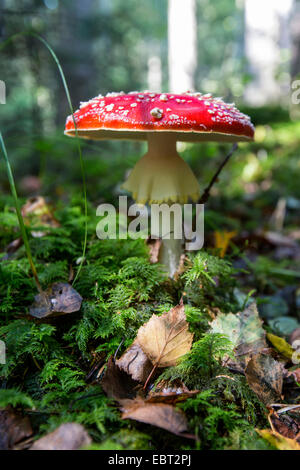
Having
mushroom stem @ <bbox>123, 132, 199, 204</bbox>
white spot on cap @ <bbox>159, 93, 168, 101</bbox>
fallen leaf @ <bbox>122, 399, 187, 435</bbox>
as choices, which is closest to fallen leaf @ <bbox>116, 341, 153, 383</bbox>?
fallen leaf @ <bbox>122, 399, 187, 435</bbox>

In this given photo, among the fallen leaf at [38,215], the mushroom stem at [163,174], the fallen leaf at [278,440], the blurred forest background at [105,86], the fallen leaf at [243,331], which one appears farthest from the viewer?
the blurred forest background at [105,86]

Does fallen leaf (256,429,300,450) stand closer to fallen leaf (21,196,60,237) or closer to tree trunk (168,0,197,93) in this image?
fallen leaf (21,196,60,237)

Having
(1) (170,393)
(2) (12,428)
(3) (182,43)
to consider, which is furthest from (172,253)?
(3) (182,43)

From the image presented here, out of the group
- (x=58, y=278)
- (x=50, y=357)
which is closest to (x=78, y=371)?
(x=50, y=357)

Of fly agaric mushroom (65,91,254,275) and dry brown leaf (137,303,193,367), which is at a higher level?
fly agaric mushroom (65,91,254,275)

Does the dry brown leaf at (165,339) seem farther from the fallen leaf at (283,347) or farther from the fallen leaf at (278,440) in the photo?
Result: the fallen leaf at (283,347)

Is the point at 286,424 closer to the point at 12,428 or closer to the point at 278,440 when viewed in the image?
the point at 278,440

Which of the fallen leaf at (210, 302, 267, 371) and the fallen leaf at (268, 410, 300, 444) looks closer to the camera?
the fallen leaf at (268, 410, 300, 444)

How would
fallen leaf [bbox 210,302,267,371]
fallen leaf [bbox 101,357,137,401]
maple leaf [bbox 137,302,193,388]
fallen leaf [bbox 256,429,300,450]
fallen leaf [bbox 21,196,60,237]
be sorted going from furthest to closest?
fallen leaf [bbox 21,196,60,237]
fallen leaf [bbox 210,302,267,371]
maple leaf [bbox 137,302,193,388]
fallen leaf [bbox 101,357,137,401]
fallen leaf [bbox 256,429,300,450]

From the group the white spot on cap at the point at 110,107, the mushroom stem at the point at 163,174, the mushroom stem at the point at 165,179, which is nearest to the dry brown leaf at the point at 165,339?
the mushroom stem at the point at 165,179
